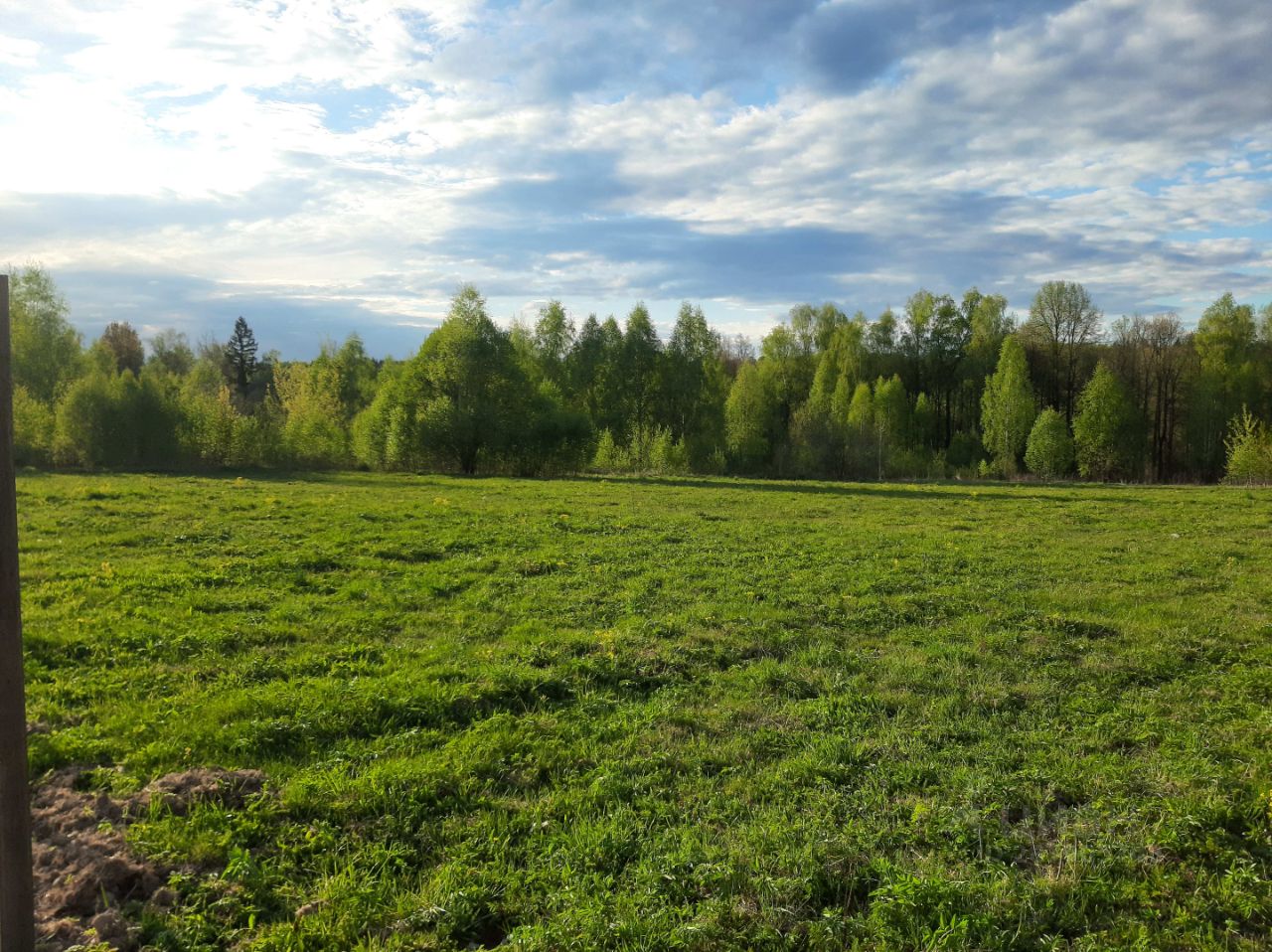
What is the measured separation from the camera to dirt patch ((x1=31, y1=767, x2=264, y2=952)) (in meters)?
4.21

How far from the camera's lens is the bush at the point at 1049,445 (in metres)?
58.2

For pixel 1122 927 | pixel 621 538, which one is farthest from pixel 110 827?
pixel 621 538

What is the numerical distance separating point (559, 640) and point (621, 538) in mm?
9157

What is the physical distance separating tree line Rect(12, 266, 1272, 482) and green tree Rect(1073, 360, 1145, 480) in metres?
0.15

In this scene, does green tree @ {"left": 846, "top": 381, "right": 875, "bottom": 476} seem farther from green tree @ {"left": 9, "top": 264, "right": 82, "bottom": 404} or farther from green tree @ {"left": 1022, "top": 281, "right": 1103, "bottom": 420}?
green tree @ {"left": 9, "top": 264, "right": 82, "bottom": 404}

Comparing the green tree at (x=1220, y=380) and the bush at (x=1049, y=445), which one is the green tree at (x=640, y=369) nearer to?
the bush at (x=1049, y=445)

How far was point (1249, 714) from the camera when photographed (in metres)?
7.91

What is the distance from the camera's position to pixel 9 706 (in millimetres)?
3271

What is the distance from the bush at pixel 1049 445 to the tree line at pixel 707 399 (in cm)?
15

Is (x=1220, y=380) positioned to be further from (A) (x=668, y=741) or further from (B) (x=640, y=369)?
(A) (x=668, y=741)

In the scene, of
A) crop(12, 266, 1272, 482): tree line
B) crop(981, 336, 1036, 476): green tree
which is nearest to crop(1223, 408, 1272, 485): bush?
crop(12, 266, 1272, 482): tree line

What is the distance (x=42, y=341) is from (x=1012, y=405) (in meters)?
75.3

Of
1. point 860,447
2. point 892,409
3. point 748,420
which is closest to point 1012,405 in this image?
point 892,409

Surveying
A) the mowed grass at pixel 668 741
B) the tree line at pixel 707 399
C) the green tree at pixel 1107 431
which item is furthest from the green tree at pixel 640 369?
the mowed grass at pixel 668 741
